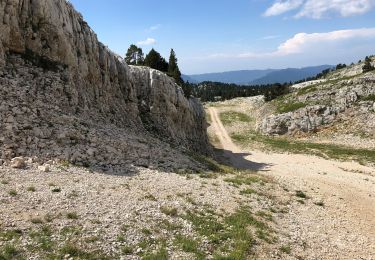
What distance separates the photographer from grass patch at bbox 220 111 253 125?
110875 mm

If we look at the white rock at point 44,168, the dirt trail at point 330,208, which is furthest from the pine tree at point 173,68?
the white rock at point 44,168

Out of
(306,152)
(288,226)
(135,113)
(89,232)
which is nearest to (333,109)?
(306,152)

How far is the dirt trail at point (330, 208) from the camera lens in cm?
2312

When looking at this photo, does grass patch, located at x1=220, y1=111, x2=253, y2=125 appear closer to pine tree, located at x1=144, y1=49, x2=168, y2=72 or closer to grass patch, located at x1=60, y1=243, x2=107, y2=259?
pine tree, located at x1=144, y1=49, x2=168, y2=72

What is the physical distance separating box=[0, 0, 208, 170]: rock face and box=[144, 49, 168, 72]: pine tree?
79.7 feet

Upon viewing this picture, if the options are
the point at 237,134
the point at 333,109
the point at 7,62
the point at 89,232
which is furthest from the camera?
the point at 237,134

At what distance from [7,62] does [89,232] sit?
71.0 ft

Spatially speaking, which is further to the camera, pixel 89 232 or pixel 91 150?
pixel 91 150

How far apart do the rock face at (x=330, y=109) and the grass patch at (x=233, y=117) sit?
49.4ft

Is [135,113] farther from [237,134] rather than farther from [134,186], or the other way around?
[237,134]

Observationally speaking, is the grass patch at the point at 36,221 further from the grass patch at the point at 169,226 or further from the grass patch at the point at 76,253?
the grass patch at the point at 169,226

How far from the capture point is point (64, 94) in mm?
36156

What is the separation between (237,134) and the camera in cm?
9494

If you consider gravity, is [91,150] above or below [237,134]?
above
